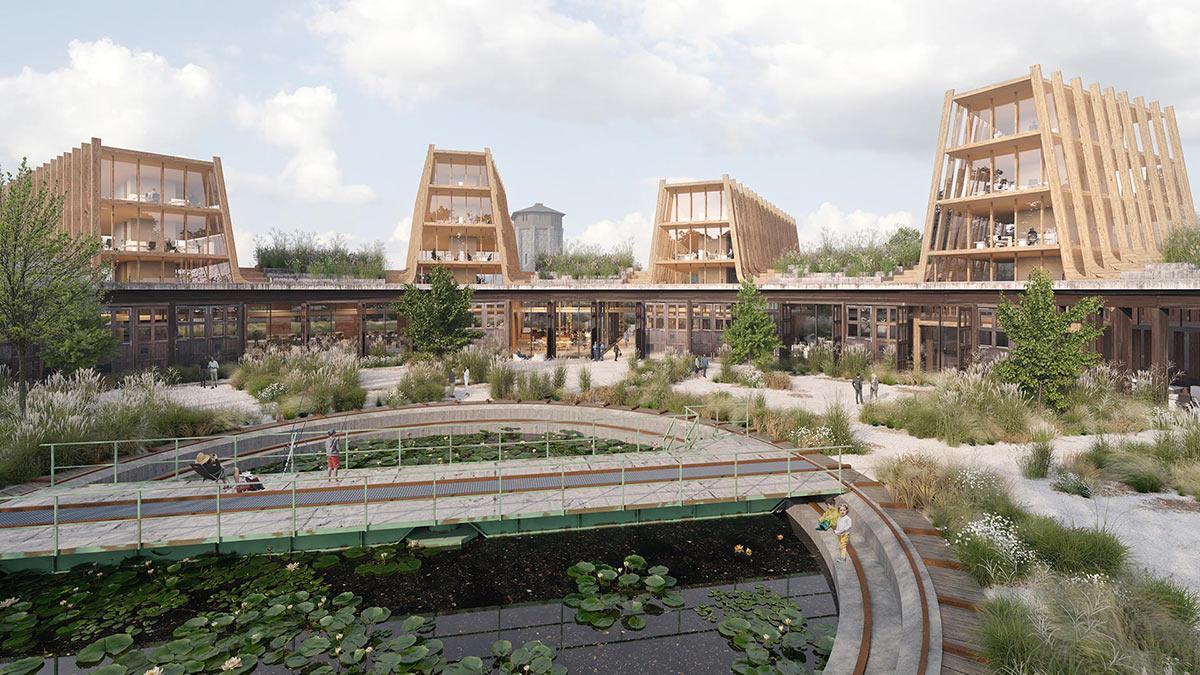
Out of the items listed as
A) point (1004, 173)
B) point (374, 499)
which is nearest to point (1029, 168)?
point (1004, 173)

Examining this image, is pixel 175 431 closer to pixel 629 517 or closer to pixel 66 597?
pixel 66 597

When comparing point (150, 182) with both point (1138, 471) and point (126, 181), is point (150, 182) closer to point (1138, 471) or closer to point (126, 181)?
point (126, 181)

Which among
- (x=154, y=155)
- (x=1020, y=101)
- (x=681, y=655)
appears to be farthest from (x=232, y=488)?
(x=1020, y=101)

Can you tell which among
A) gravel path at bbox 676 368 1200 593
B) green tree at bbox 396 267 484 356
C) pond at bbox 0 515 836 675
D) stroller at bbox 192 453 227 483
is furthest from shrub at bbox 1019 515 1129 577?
green tree at bbox 396 267 484 356

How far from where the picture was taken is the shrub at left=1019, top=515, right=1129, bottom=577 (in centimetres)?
816

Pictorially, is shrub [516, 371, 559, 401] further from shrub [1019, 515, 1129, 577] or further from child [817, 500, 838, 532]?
shrub [1019, 515, 1129, 577]

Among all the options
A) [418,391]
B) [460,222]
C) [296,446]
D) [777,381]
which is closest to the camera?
[296,446]

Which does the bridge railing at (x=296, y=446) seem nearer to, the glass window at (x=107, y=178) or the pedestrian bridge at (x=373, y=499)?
the pedestrian bridge at (x=373, y=499)

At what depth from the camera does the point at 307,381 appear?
2066cm

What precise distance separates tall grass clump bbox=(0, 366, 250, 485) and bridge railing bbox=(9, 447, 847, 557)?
1824 mm

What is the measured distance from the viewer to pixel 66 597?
344 inches

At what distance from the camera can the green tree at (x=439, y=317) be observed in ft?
84.4

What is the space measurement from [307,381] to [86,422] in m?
6.62

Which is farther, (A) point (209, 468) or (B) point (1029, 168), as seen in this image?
(B) point (1029, 168)
